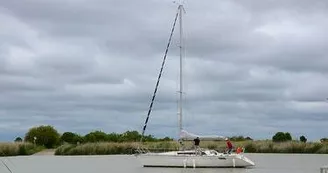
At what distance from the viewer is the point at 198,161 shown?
221ft

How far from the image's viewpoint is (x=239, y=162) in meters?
68.9

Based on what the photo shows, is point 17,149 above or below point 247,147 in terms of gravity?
above

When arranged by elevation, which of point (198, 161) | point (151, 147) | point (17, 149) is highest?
point (17, 149)

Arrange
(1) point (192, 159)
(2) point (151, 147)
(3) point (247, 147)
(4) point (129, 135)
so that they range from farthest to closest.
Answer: (4) point (129, 135), (3) point (247, 147), (2) point (151, 147), (1) point (192, 159)

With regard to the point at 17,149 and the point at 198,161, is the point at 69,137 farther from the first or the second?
the point at 198,161

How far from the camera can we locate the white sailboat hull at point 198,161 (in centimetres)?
6738

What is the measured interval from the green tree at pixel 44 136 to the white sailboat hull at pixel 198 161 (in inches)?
3068

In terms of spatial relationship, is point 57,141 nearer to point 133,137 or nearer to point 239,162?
point 133,137

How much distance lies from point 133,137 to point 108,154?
27.7 meters

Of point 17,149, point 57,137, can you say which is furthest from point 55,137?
point 17,149

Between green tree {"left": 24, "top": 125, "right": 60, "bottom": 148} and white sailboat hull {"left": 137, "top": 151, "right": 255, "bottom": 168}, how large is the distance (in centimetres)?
7793

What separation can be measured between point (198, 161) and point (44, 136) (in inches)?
3228

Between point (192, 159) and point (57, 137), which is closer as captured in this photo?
point (192, 159)

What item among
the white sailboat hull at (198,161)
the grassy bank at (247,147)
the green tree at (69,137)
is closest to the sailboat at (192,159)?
the white sailboat hull at (198,161)
